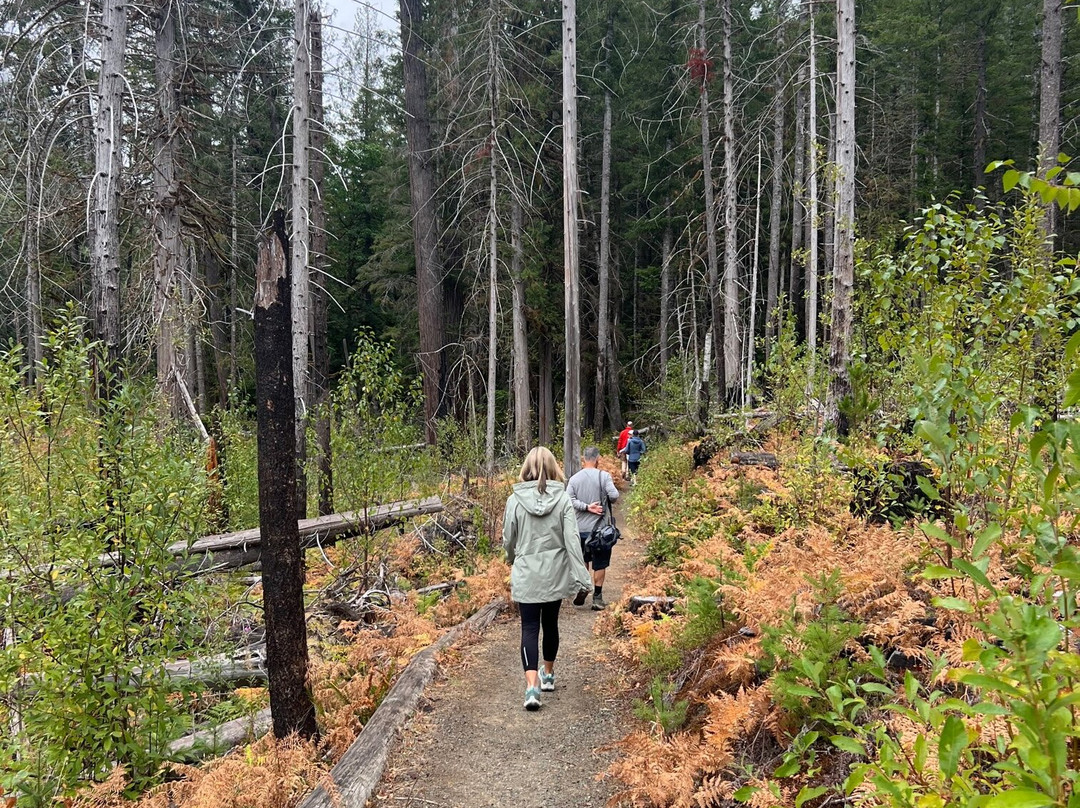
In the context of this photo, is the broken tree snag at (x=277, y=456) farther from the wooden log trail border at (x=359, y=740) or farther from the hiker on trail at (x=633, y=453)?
the hiker on trail at (x=633, y=453)

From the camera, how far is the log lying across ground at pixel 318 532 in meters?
7.64

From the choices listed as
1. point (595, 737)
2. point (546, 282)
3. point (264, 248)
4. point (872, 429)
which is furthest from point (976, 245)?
point (546, 282)

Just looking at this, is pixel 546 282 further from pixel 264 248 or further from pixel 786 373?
pixel 264 248

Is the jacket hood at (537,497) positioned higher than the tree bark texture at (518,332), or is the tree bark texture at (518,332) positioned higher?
the tree bark texture at (518,332)

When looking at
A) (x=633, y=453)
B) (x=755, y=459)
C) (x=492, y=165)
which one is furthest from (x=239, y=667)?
(x=633, y=453)

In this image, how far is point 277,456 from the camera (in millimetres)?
4121

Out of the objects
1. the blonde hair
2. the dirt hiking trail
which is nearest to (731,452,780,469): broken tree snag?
the dirt hiking trail

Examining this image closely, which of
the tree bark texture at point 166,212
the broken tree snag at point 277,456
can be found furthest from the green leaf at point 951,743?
the tree bark texture at point 166,212

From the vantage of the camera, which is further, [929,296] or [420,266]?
[420,266]

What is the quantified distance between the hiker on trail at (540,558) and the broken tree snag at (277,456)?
70.6 inches

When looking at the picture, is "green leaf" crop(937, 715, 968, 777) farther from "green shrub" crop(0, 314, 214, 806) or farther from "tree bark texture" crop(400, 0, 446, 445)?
"tree bark texture" crop(400, 0, 446, 445)

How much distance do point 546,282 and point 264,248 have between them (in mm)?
18929

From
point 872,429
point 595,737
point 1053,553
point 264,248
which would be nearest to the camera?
point 1053,553

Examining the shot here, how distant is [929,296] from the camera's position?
4.79 m
